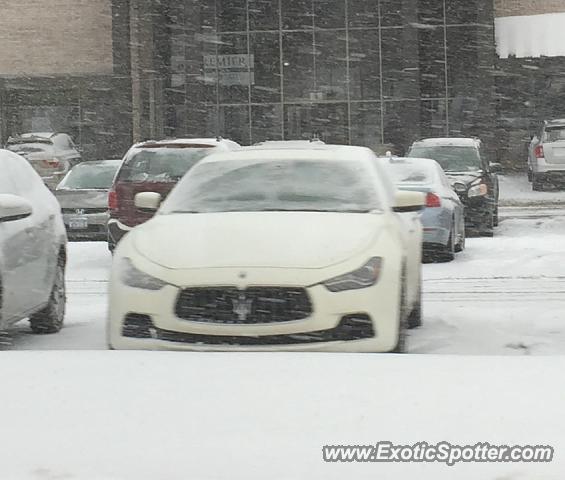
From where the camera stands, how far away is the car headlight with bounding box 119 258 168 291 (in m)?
7.09

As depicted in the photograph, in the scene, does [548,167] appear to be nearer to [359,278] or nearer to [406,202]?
[406,202]

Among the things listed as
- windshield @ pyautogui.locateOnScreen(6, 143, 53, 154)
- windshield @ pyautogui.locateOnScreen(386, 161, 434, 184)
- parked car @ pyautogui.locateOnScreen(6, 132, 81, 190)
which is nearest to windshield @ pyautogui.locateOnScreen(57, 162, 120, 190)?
windshield @ pyautogui.locateOnScreen(386, 161, 434, 184)

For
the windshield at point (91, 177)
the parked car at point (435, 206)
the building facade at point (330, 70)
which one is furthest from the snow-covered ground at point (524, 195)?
the parked car at point (435, 206)

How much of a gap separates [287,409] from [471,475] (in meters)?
0.84

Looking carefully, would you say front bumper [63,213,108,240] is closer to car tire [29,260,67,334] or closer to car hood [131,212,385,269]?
car tire [29,260,67,334]

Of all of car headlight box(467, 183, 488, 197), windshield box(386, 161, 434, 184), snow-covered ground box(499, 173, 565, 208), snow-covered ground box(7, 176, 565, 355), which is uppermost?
windshield box(386, 161, 434, 184)

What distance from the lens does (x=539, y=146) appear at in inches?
1193

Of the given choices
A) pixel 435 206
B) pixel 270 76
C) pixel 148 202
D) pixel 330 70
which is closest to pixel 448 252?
pixel 435 206

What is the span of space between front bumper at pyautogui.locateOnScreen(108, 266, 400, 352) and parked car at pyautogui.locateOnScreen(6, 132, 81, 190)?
22881mm

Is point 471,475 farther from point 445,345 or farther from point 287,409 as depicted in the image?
point 445,345

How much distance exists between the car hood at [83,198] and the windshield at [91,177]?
155cm

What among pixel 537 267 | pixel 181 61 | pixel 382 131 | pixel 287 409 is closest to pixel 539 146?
pixel 382 131

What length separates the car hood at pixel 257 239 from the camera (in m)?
7.10

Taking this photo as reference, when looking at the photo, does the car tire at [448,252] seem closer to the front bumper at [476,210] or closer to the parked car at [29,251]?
the front bumper at [476,210]
